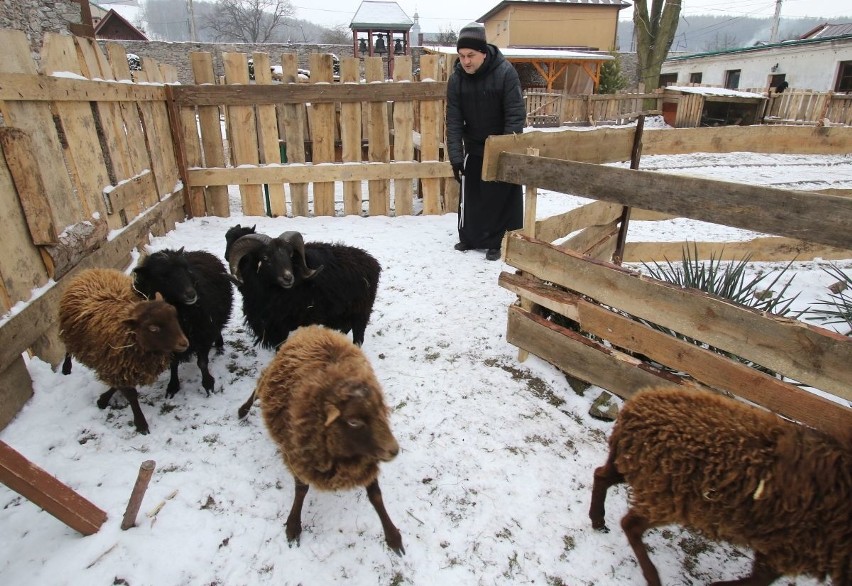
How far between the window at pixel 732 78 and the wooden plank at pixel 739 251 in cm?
2958

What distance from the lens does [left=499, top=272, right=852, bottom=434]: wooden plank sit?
94.0 inches

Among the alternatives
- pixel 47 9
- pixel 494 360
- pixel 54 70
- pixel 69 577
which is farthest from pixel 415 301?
pixel 47 9

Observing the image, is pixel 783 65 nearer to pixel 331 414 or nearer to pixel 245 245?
pixel 245 245

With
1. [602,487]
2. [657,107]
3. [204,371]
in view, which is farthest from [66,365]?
[657,107]

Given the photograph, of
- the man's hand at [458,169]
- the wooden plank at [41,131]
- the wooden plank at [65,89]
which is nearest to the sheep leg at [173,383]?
the wooden plank at [41,131]

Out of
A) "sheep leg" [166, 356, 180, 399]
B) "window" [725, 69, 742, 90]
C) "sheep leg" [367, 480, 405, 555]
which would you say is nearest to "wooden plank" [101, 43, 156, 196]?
"sheep leg" [166, 356, 180, 399]

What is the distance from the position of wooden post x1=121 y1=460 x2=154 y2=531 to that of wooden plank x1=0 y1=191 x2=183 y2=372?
4.40 feet

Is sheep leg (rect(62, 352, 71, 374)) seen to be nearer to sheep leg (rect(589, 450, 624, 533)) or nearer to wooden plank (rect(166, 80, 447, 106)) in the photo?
sheep leg (rect(589, 450, 624, 533))

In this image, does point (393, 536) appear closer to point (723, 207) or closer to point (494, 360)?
point (494, 360)

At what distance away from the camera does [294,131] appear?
7285 millimetres

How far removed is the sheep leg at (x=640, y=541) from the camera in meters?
2.19

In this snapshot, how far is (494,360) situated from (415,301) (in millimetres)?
1318

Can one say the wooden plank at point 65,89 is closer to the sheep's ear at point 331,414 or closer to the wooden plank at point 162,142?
the wooden plank at point 162,142

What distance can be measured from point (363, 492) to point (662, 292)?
7.04 feet
